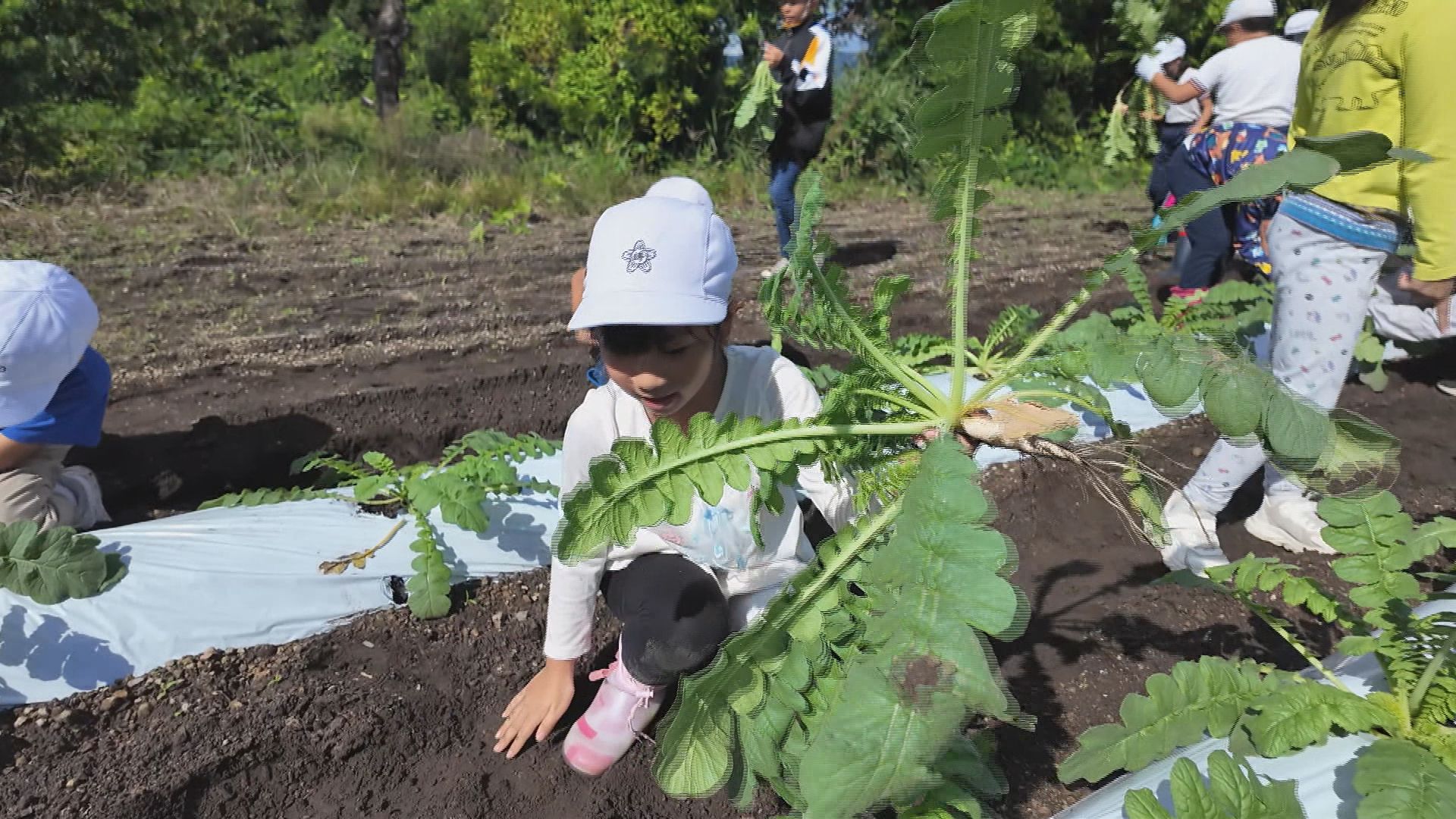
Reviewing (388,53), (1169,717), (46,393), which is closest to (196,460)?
(46,393)

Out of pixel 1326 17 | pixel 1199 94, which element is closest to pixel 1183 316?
pixel 1199 94

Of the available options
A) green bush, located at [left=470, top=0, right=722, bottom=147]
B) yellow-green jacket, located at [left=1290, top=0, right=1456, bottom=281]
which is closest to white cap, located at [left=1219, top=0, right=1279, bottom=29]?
yellow-green jacket, located at [left=1290, top=0, right=1456, bottom=281]

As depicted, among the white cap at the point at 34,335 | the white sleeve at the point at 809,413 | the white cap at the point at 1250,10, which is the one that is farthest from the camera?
the white cap at the point at 1250,10

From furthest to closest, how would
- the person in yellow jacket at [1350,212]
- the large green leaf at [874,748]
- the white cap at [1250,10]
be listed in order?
the white cap at [1250,10], the person in yellow jacket at [1350,212], the large green leaf at [874,748]

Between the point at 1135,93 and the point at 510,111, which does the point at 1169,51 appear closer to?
the point at 1135,93

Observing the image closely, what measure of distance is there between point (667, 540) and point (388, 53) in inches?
360

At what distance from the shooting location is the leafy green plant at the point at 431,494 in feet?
7.02

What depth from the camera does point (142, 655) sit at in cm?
199

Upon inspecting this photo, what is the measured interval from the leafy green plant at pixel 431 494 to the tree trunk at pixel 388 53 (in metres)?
7.70

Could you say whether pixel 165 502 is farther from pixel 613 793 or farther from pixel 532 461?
pixel 613 793

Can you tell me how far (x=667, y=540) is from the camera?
1.89m

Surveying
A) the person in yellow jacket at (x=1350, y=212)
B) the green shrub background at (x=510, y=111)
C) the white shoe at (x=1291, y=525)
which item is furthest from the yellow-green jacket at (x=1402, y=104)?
the green shrub background at (x=510, y=111)

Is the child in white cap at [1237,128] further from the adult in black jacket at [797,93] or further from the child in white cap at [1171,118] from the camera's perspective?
the adult in black jacket at [797,93]

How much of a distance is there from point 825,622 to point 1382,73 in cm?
193
